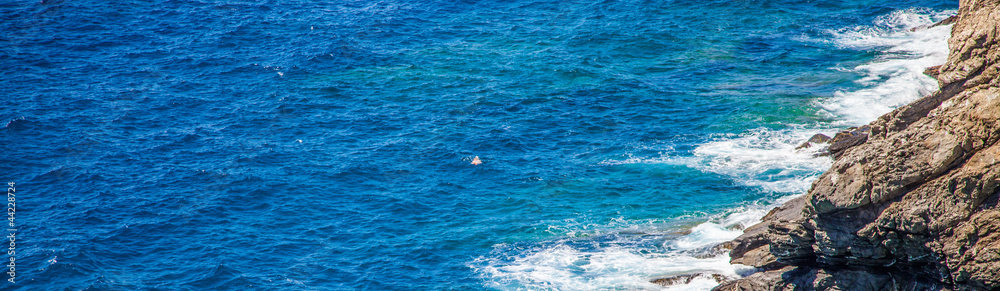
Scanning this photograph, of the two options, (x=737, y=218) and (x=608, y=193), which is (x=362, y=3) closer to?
(x=608, y=193)

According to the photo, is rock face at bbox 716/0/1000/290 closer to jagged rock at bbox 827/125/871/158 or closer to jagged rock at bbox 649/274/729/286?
jagged rock at bbox 649/274/729/286

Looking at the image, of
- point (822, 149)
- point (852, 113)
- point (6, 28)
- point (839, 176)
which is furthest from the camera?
point (6, 28)

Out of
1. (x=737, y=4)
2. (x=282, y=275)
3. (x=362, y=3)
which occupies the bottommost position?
(x=282, y=275)

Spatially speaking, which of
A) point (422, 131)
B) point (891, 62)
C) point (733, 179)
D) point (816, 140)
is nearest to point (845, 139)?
point (816, 140)

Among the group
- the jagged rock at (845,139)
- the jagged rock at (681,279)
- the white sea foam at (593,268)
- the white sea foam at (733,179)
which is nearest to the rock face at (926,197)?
the jagged rock at (681,279)

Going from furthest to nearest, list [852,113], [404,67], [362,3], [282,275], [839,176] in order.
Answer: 1. [362,3]
2. [404,67]
3. [852,113]
4. [282,275]
5. [839,176]

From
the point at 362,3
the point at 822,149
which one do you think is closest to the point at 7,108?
the point at 362,3

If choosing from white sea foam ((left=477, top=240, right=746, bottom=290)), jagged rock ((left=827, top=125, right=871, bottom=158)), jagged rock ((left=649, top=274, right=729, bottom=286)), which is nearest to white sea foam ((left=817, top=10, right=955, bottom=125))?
jagged rock ((left=827, top=125, right=871, bottom=158))
